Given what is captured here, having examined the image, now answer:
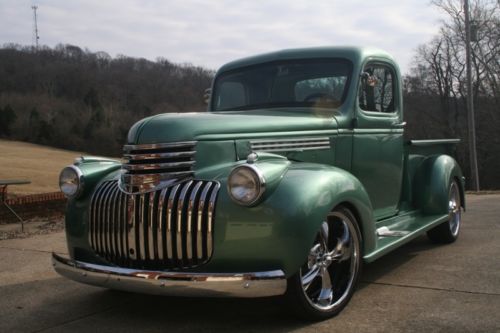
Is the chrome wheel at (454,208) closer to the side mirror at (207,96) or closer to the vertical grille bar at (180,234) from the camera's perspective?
the side mirror at (207,96)

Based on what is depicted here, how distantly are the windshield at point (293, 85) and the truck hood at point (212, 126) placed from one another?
552 mm

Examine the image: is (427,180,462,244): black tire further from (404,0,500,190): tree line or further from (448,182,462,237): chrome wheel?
(404,0,500,190): tree line

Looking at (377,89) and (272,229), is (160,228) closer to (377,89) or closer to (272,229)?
(272,229)

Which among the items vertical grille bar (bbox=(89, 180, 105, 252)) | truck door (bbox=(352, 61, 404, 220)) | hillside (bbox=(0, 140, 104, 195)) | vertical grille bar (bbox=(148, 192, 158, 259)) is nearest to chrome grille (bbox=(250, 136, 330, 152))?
truck door (bbox=(352, 61, 404, 220))

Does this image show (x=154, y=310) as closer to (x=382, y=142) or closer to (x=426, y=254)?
(x=382, y=142)

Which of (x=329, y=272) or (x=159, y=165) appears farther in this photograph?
(x=329, y=272)

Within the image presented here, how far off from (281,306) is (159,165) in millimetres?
1214

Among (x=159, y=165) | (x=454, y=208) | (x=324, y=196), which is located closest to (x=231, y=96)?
(x=159, y=165)

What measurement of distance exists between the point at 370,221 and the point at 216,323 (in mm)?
1359

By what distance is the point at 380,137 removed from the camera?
529 cm

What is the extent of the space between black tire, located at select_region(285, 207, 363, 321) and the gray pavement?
11cm

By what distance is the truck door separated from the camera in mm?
5020

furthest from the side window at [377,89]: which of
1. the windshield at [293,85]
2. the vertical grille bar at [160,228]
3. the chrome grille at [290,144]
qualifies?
the vertical grille bar at [160,228]

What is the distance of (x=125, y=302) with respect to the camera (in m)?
4.31
